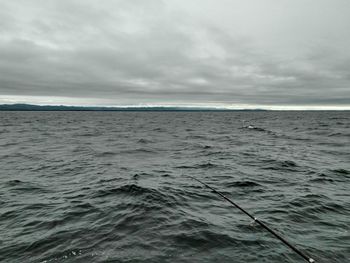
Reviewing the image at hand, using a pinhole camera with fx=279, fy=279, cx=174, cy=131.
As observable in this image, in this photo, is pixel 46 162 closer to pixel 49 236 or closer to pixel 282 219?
pixel 49 236

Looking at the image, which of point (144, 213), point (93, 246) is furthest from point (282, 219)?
point (93, 246)

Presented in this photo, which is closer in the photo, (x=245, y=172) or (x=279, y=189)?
(x=279, y=189)

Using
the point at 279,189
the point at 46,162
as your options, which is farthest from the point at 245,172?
the point at 46,162

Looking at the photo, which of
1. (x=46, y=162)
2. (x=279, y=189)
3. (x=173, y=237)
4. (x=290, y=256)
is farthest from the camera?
(x=46, y=162)

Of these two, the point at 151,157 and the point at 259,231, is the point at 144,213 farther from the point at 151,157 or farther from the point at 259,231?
the point at 151,157

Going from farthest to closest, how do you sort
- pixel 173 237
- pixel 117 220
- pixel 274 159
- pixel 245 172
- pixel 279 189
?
pixel 274 159 < pixel 245 172 < pixel 279 189 < pixel 117 220 < pixel 173 237

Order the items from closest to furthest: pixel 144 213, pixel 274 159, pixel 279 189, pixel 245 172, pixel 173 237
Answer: pixel 173 237
pixel 144 213
pixel 279 189
pixel 245 172
pixel 274 159

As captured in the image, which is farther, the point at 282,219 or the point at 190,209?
the point at 190,209

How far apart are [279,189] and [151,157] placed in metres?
10.1

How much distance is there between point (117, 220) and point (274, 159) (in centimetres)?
1376

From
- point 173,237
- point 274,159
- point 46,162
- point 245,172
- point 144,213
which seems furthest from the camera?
point 274,159

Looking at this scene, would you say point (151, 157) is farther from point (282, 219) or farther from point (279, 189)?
point (282, 219)

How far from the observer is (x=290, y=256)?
20.8 ft

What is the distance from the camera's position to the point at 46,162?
17562 mm
